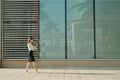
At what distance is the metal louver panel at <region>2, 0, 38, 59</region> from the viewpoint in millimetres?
21312

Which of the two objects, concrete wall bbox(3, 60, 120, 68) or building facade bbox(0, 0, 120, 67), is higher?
building facade bbox(0, 0, 120, 67)

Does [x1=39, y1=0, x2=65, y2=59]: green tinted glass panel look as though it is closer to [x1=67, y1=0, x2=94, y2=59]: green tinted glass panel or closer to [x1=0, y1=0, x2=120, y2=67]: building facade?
[x1=0, y1=0, x2=120, y2=67]: building facade

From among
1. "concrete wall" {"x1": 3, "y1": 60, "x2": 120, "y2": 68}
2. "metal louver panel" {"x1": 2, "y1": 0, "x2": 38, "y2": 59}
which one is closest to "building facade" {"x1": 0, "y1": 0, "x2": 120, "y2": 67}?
"metal louver panel" {"x1": 2, "y1": 0, "x2": 38, "y2": 59}

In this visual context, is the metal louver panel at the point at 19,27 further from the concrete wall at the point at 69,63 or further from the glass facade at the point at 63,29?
the concrete wall at the point at 69,63

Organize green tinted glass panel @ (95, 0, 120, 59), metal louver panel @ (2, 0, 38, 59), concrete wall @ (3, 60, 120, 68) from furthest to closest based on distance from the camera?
green tinted glass panel @ (95, 0, 120, 59), metal louver panel @ (2, 0, 38, 59), concrete wall @ (3, 60, 120, 68)

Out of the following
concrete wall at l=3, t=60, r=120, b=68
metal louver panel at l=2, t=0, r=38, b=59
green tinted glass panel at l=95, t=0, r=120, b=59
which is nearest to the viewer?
concrete wall at l=3, t=60, r=120, b=68

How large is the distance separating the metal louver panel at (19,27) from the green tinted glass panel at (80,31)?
2.14m

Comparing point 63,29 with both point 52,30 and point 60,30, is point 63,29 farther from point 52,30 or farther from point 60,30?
point 52,30

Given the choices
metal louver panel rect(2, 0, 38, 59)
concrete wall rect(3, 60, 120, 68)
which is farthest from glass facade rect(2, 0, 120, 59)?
concrete wall rect(3, 60, 120, 68)

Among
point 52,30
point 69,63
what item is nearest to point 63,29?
point 52,30

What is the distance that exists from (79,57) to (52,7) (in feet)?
11.8

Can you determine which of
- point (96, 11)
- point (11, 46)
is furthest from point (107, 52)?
point (11, 46)

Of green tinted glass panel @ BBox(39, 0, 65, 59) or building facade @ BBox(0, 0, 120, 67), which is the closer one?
building facade @ BBox(0, 0, 120, 67)

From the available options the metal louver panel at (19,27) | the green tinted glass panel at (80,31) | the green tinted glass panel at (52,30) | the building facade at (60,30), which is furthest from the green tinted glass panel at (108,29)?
the metal louver panel at (19,27)
